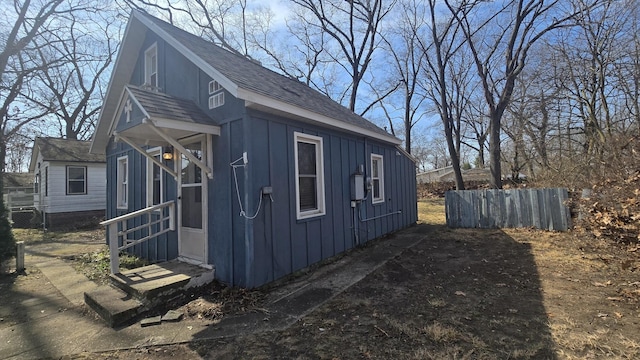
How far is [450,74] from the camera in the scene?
25.9m

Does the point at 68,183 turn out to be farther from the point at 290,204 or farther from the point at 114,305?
the point at 290,204

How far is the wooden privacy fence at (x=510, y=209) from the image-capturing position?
342 inches

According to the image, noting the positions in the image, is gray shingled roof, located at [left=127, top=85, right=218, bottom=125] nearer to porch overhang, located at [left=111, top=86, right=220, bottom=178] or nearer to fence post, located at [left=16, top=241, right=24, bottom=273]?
porch overhang, located at [left=111, top=86, right=220, bottom=178]

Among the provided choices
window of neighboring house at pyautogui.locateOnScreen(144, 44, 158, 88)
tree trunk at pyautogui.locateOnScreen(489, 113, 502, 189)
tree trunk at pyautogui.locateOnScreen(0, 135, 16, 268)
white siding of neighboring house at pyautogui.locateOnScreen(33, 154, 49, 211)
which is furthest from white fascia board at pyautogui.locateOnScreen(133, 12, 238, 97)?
tree trunk at pyautogui.locateOnScreen(489, 113, 502, 189)

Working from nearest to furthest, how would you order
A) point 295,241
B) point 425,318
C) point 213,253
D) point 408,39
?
1. point 425,318
2. point 213,253
3. point 295,241
4. point 408,39

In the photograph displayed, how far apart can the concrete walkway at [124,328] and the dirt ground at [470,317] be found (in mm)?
181

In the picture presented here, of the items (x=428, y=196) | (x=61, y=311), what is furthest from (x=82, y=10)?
(x=428, y=196)

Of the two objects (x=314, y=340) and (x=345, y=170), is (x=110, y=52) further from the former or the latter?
(x=314, y=340)

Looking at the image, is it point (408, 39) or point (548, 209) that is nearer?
point (548, 209)

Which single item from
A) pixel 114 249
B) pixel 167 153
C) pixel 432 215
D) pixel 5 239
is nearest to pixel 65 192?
pixel 5 239

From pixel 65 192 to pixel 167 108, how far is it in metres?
14.1

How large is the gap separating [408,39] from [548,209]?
16.9 meters

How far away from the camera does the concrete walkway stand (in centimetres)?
333

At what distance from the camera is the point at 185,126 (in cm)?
450
